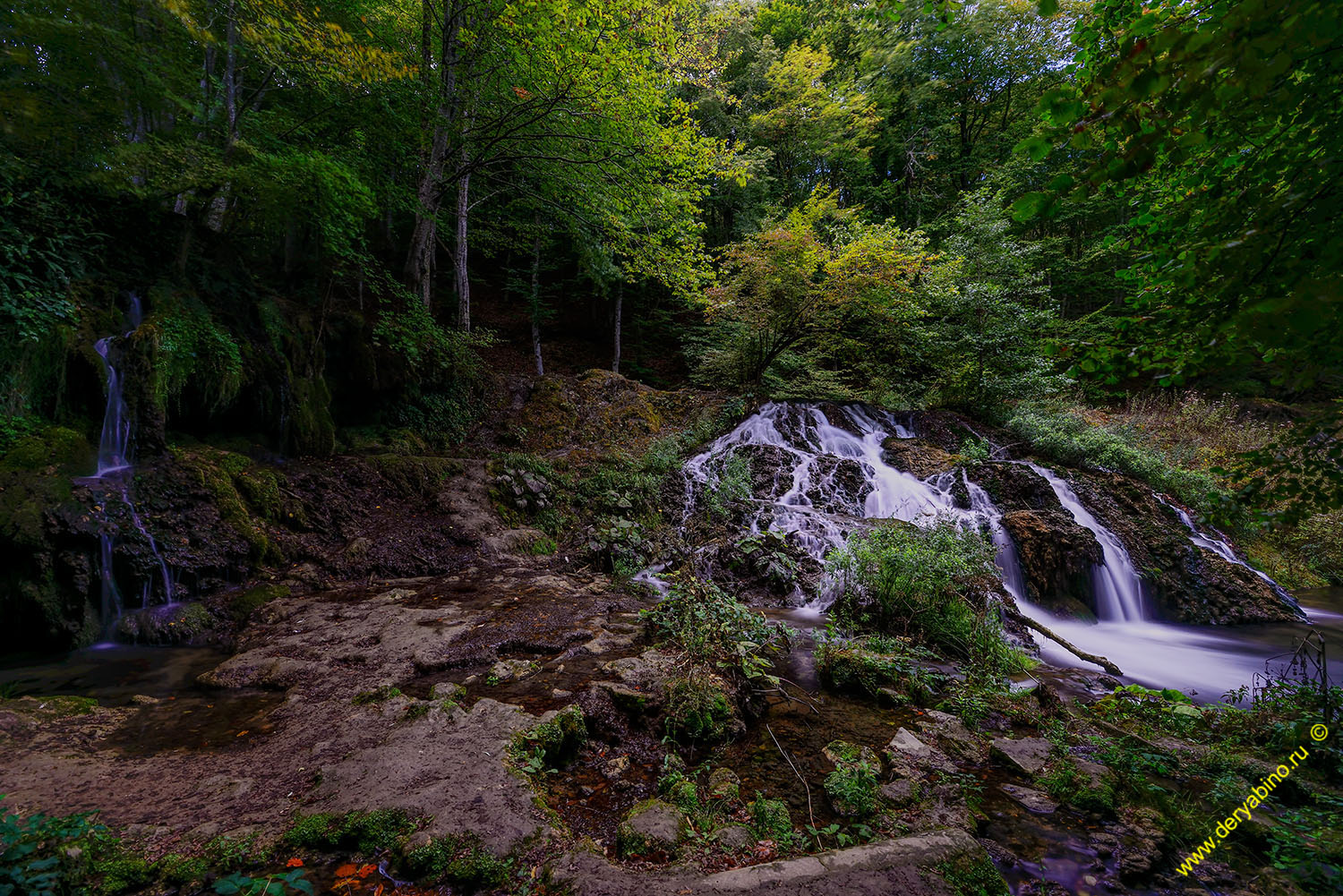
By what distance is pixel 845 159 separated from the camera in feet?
59.8

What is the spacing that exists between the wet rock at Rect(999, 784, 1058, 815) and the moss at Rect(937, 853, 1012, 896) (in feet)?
3.46

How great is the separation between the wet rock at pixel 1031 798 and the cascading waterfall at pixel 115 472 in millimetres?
7852

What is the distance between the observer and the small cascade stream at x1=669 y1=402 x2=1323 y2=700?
5.83 metres

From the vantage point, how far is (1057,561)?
24.3ft

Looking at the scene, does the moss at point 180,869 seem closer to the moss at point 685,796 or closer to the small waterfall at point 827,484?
the moss at point 685,796

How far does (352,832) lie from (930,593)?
5.35 m

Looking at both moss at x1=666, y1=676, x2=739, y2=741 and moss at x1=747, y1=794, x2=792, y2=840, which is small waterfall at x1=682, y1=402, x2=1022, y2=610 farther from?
moss at x1=747, y1=794, x2=792, y2=840

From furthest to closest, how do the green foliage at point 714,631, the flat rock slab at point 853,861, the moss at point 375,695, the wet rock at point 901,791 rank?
the green foliage at point 714,631 → the moss at point 375,695 → the wet rock at point 901,791 → the flat rock slab at point 853,861

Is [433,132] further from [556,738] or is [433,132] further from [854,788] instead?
[854,788]

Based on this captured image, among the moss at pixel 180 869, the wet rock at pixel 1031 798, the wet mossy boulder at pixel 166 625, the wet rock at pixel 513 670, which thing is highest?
the wet mossy boulder at pixel 166 625

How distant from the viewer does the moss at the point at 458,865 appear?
196 cm

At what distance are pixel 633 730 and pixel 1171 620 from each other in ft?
Result: 29.7

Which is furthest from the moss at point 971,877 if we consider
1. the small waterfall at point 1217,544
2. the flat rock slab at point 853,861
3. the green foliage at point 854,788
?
the small waterfall at point 1217,544

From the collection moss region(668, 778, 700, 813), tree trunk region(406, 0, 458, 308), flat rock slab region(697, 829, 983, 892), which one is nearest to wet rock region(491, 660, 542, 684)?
moss region(668, 778, 700, 813)
